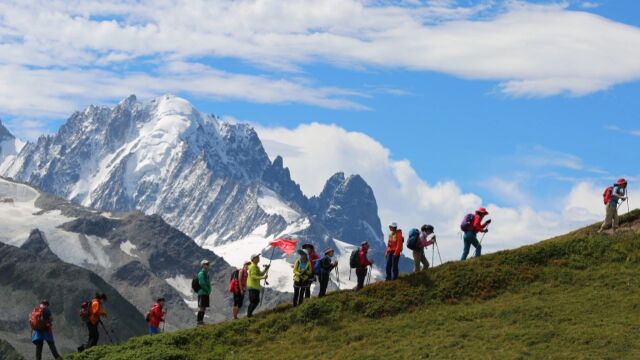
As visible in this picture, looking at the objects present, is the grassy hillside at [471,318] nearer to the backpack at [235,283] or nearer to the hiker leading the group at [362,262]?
the hiker leading the group at [362,262]

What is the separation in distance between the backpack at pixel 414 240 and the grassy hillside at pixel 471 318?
1.89 m

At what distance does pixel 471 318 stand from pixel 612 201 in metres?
13.8

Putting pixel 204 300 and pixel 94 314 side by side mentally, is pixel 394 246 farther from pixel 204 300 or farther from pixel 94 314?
pixel 94 314

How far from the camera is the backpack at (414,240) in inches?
1833

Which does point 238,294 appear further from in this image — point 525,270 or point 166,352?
point 525,270

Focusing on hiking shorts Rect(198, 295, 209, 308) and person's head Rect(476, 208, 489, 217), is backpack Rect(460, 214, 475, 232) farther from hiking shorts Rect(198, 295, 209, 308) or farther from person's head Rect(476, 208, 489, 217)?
hiking shorts Rect(198, 295, 209, 308)

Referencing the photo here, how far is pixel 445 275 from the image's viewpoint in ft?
156

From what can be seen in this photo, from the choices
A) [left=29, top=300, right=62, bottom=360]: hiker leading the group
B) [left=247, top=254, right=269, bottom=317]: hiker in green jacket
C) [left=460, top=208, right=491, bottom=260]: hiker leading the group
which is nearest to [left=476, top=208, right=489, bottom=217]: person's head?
[left=460, top=208, right=491, bottom=260]: hiker leading the group

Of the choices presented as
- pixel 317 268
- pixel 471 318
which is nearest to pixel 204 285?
pixel 317 268

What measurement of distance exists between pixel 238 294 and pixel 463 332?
12.0 m

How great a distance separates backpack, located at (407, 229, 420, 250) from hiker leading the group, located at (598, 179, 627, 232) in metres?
11.6

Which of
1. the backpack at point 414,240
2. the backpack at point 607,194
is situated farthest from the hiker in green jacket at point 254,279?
the backpack at point 607,194

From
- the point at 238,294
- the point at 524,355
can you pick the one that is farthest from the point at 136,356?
the point at 524,355

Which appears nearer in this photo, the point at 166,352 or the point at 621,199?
the point at 166,352
